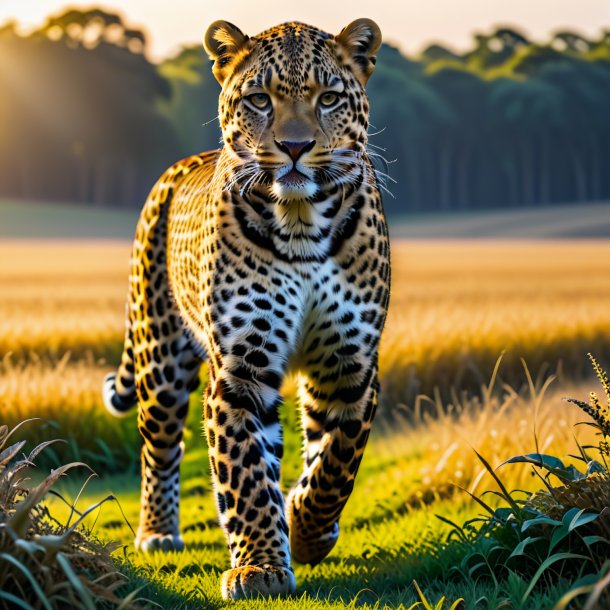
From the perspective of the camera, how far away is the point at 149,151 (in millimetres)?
53875

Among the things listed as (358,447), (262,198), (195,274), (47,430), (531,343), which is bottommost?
Result: (47,430)

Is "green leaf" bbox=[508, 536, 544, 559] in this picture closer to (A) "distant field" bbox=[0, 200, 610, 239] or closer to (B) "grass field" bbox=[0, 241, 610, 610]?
(B) "grass field" bbox=[0, 241, 610, 610]

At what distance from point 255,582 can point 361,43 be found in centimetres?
240

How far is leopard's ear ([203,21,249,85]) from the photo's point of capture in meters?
5.20

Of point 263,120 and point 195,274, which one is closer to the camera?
point 263,120

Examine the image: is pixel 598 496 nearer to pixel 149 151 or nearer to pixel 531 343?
pixel 531 343

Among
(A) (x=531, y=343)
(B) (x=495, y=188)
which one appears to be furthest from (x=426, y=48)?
(A) (x=531, y=343)

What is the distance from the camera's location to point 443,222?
163 ft

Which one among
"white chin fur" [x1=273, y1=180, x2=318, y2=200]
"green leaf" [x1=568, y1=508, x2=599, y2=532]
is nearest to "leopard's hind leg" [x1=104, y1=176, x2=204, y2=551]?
"white chin fur" [x1=273, y1=180, x2=318, y2=200]

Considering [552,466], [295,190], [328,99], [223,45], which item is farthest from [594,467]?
[223,45]

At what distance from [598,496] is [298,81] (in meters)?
2.08

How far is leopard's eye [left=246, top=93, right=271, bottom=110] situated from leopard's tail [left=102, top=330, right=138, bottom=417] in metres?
2.38

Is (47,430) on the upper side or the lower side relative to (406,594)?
lower

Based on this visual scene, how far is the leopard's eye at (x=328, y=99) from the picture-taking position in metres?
4.91
